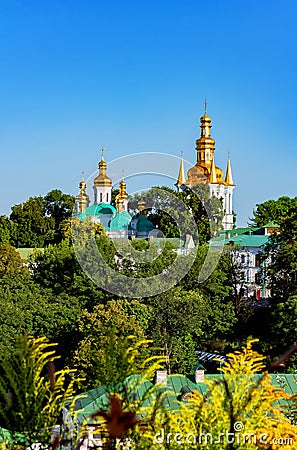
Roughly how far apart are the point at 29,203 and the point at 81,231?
28.5 m

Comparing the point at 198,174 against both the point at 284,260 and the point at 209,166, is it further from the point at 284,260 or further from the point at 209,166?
the point at 284,260

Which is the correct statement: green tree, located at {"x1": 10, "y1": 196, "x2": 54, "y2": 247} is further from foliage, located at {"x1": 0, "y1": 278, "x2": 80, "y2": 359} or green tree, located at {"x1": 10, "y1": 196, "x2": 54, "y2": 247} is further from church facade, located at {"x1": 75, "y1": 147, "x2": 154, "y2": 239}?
foliage, located at {"x1": 0, "y1": 278, "x2": 80, "y2": 359}

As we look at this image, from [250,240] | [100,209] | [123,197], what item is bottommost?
[250,240]

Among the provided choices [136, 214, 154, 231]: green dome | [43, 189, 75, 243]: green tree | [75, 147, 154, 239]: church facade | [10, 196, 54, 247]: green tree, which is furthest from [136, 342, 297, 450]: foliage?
[43, 189, 75, 243]: green tree

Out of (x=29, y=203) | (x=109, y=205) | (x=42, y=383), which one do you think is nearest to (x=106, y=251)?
(x=109, y=205)

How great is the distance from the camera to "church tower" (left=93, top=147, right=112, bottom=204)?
49125 mm

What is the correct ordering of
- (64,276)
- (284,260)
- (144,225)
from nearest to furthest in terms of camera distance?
(284,260), (64,276), (144,225)

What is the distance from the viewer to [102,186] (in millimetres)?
49625

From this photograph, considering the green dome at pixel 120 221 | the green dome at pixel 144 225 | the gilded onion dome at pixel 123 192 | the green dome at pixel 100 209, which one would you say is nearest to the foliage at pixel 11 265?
the green dome at pixel 120 221

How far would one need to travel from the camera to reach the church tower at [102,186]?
4912 cm

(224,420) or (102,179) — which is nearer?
(224,420)

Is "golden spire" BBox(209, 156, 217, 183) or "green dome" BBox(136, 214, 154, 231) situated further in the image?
"golden spire" BBox(209, 156, 217, 183)

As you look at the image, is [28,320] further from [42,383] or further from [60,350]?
[42,383]

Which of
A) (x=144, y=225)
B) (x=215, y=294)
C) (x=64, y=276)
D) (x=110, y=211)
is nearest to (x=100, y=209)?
(x=110, y=211)
